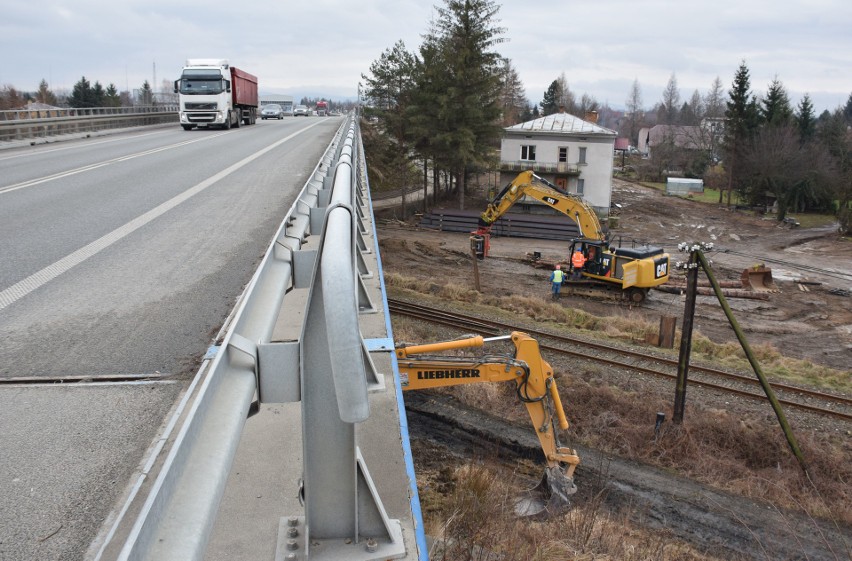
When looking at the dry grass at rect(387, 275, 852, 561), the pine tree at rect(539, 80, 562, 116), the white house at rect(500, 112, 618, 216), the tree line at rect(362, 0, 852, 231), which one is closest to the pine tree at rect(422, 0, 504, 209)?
the tree line at rect(362, 0, 852, 231)

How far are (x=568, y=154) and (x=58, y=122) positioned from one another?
34.3m

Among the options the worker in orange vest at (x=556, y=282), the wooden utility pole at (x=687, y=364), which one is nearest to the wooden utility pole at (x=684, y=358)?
the wooden utility pole at (x=687, y=364)

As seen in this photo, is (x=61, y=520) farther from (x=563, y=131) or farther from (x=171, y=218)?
(x=563, y=131)

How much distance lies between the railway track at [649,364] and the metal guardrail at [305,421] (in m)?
14.4

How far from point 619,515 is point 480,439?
331 cm

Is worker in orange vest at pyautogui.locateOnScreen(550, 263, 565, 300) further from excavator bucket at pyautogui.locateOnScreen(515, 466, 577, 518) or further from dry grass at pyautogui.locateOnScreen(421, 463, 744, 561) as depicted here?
excavator bucket at pyautogui.locateOnScreen(515, 466, 577, 518)

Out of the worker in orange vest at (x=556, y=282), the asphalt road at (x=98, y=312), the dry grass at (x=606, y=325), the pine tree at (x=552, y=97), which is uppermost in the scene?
the pine tree at (x=552, y=97)

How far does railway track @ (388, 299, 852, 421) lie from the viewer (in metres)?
15.5

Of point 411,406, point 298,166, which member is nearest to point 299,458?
point 411,406

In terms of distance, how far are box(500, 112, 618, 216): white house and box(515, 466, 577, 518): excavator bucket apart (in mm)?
41534

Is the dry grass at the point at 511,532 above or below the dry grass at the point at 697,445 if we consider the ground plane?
above

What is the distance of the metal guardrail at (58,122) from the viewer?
1060 inches

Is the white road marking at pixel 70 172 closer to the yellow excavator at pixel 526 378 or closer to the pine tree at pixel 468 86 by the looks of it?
the yellow excavator at pixel 526 378

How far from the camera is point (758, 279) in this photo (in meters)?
29.6
